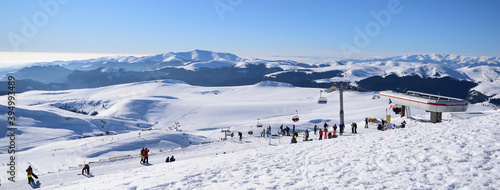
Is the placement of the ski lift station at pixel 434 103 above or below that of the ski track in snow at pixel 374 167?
above

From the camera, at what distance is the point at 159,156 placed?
83.5ft

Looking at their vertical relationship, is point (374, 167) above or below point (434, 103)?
below

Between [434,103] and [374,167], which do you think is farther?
[434,103]

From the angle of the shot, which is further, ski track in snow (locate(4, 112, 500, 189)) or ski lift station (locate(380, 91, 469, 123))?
ski lift station (locate(380, 91, 469, 123))

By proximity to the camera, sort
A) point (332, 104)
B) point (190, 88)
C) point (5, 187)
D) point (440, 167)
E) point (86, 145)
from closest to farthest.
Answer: point (440, 167) → point (5, 187) → point (86, 145) → point (332, 104) → point (190, 88)

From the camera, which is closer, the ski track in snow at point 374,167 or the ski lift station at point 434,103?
the ski track in snow at point 374,167

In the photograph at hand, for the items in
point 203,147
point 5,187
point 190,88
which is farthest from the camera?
point 190,88

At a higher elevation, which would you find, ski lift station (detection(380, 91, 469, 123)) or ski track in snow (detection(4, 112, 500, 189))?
ski lift station (detection(380, 91, 469, 123))

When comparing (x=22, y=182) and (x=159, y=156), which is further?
(x=159, y=156)

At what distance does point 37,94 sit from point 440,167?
209781 mm

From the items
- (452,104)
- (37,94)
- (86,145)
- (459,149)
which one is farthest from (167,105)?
(37,94)

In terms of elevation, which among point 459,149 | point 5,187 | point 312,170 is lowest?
point 5,187

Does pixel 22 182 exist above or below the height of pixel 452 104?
below

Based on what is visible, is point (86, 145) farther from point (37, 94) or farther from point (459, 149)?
point (37, 94)
